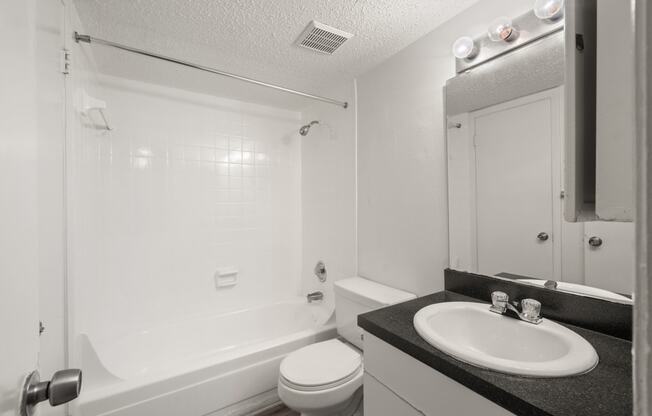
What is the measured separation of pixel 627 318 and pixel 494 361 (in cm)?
51

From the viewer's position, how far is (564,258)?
3.42ft

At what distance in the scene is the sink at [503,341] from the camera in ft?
2.38

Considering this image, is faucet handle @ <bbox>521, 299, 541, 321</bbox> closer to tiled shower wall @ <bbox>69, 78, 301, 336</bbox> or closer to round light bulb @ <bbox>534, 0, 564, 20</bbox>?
round light bulb @ <bbox>534, 0, 564, 20</bbox>

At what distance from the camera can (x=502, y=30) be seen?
1.17 meters

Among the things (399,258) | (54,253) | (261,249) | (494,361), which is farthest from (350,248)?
(54,253)

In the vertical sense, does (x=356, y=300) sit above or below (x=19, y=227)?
below

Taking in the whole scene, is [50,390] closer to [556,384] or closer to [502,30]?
[556,384]

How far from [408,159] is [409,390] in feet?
3.90

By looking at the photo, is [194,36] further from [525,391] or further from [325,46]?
[525,391]

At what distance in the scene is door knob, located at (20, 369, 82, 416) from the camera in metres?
0.47

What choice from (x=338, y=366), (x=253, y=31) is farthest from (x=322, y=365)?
(x=253, y=31)

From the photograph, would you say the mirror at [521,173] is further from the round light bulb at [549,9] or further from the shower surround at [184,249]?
the shower surround at [184,249]

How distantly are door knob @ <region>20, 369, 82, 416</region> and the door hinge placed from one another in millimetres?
1205

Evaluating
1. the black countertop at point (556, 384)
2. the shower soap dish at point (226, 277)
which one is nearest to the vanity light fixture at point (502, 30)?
the black countertop at point (556, 384)
